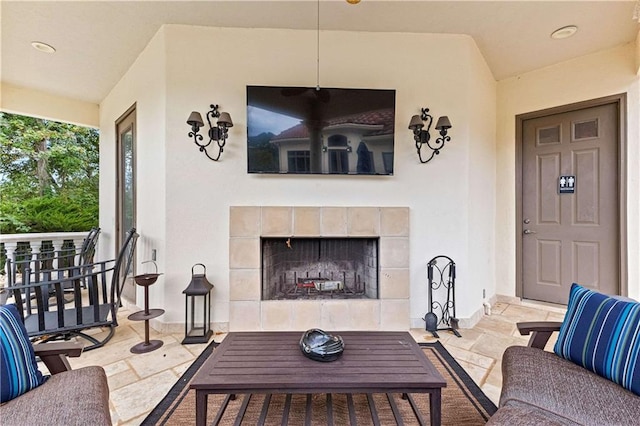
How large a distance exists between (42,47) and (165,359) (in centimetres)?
330

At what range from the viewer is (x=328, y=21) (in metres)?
2.60

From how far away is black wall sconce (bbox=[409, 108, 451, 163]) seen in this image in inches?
102

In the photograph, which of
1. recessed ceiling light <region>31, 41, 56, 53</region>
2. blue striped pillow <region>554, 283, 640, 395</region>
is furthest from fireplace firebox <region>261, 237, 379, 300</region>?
recessed ceiling light <region>31, 41, 56, 53</region>

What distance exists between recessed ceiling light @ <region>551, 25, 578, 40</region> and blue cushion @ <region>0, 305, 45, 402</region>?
4329 millimetres

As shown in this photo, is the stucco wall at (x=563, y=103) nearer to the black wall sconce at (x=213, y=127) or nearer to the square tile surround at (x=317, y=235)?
the square tile surround at (x=317, y=235)

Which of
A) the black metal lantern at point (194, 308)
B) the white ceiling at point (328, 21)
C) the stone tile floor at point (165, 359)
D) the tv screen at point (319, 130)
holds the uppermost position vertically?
the white ceiling at point (328, 21)

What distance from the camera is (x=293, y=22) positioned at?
2613 millimetres

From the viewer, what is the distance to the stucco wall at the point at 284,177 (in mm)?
2666

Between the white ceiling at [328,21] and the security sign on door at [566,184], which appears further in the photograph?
the security sign on door at [566,184]

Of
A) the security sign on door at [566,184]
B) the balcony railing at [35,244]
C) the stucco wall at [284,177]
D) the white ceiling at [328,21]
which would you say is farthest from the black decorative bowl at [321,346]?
the balcony railing at [35,244]

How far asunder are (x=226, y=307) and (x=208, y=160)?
134 centimetres

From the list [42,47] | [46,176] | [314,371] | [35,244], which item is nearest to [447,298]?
[314,371]

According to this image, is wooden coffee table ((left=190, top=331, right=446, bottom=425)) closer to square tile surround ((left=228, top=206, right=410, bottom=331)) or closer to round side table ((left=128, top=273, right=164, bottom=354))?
square tile surround ((left=228, top=206, right=410, bottom=331))

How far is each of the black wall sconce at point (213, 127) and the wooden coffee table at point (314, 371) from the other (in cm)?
172
